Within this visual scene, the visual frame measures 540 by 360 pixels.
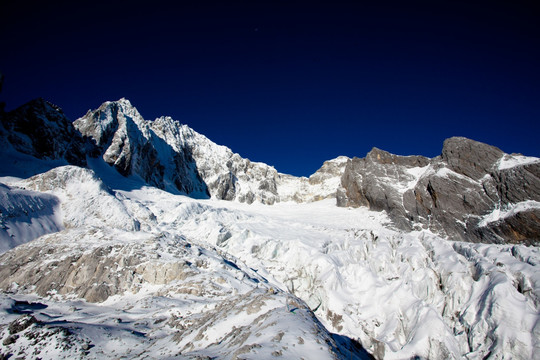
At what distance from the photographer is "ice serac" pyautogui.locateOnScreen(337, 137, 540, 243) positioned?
54562 millimetres

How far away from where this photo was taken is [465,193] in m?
65.4

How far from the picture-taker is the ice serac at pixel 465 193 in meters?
54.6

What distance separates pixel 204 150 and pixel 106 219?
105467mm

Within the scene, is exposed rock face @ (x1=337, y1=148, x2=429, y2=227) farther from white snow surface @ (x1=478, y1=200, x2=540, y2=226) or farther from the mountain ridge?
white snow surface @ (x1=478, y1=200, x2=540, y2=226)

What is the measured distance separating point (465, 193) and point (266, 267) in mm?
50502

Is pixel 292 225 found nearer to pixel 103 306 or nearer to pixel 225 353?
pixel 103 306

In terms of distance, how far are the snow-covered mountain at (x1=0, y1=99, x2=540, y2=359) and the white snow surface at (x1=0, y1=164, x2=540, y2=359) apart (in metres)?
0.18

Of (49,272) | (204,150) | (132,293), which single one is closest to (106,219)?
(49,272)

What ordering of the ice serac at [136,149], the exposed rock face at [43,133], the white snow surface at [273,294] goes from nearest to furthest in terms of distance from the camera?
the white snow surface at [273,294], the exposed rock face at [43,133], the ice serac at [136,149]

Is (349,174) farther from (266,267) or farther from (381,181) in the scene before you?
(266,267)

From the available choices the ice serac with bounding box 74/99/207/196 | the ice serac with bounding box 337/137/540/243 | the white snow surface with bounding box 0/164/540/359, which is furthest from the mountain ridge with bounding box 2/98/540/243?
the white snow surface with bounding box 0/164/540/359

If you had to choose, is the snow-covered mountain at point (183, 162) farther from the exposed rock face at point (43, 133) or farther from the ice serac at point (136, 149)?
the exposed rock face at point (43, 133)

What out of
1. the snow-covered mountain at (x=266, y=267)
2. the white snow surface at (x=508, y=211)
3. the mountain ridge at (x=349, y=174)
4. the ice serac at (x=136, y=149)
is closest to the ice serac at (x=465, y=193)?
the white snow surface at (x=508, y=211)

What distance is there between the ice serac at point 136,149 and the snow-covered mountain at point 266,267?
15.2 m
